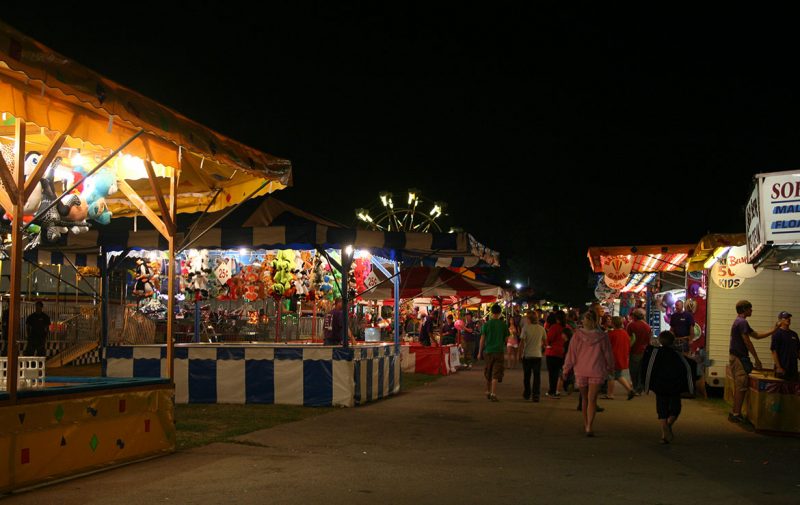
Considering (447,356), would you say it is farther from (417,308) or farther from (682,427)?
(417,308)

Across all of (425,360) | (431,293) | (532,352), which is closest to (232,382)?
(532,352)

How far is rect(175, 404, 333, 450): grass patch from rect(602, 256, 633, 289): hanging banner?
1214 centimetres

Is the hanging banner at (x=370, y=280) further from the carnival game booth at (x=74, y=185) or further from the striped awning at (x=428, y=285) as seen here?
the striped awning at (x=428, y=285)

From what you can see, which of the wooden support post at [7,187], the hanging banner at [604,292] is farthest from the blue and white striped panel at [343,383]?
the hanging banner at [604,292]

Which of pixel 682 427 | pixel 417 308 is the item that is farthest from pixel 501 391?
pixel 417 308

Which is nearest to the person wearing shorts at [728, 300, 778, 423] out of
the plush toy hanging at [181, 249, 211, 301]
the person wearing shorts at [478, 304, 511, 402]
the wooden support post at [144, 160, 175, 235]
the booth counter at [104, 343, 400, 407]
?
the person wearing shorts at [478, 304, 511, 402]

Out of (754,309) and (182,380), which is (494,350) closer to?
(754,309)

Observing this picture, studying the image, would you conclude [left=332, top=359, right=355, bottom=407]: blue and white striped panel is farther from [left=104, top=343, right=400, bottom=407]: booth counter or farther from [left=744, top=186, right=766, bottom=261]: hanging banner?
[left=744, top=186, right=766, bottom=261]: hanging banner

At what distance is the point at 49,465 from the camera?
24.5 ft

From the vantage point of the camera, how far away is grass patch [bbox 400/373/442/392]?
18744 millimetres

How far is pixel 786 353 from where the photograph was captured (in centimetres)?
1153

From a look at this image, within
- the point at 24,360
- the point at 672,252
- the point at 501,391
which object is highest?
the point at 672,252

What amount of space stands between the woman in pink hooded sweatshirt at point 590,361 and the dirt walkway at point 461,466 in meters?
0.47

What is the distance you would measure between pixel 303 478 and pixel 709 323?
10.9 m
